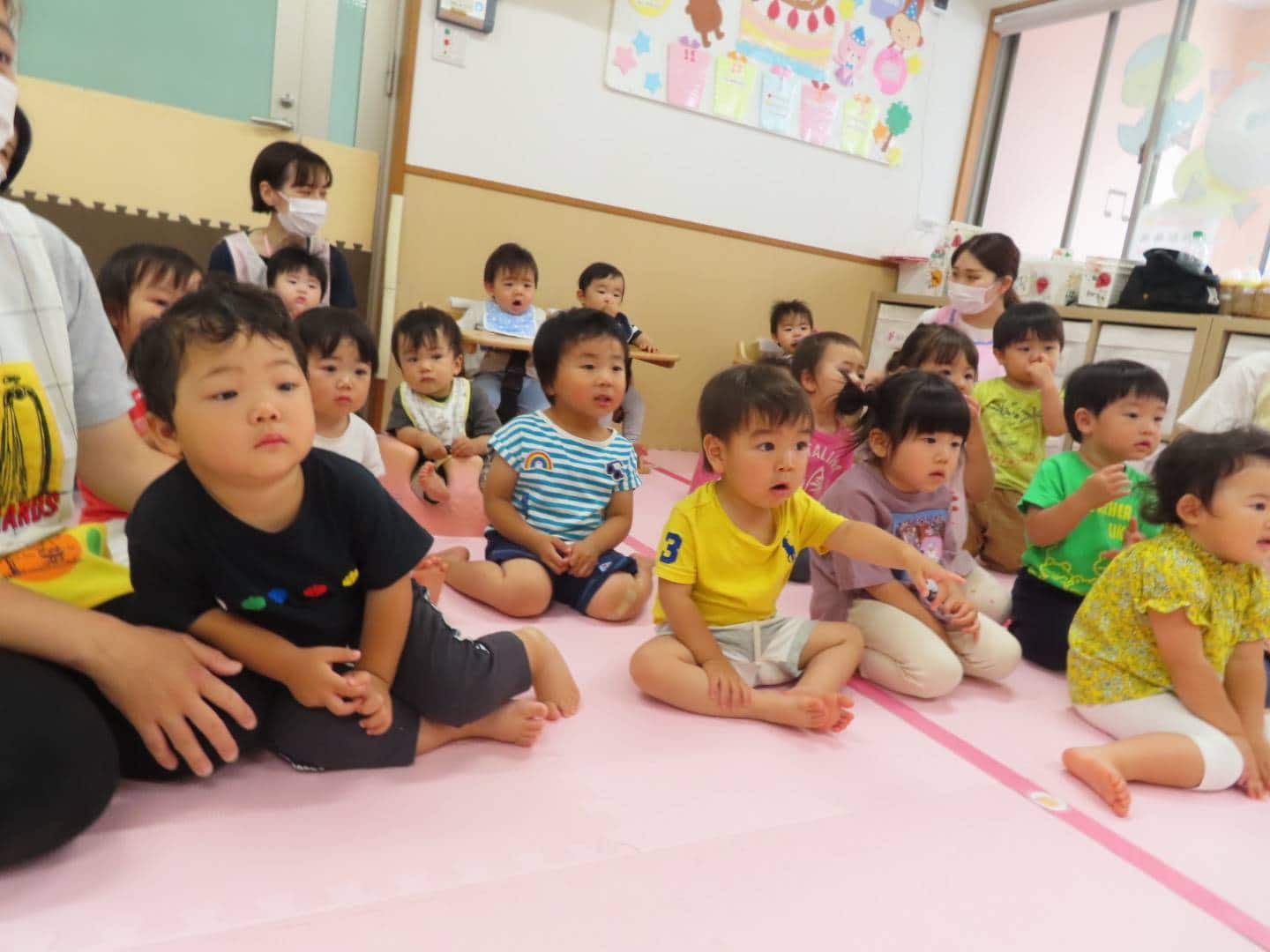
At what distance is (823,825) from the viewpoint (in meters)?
0.96

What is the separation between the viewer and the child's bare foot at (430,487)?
2020mm

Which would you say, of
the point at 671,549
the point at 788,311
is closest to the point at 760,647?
the point at 671,549

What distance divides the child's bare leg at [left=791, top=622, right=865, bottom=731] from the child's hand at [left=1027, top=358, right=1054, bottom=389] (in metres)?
1.03

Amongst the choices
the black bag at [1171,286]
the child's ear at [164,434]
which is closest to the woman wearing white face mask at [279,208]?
the child's ear at [164,434]

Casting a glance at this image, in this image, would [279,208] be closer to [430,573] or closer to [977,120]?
[430,573]

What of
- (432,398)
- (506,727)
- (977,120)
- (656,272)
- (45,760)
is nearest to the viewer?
(45,760)

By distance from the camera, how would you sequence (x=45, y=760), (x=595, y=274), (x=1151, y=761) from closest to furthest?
(x=45, y=760) → (x=1151, y=761) → (x=595, y=274)

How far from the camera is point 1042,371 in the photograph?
6.71ft

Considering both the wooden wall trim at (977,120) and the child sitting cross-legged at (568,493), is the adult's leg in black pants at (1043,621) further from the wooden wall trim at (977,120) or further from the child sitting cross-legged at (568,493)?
the wooden wall trim at (977,120)

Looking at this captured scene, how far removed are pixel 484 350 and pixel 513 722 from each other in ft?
6.47

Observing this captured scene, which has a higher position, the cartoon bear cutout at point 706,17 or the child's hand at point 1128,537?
the cartoon bear cutout at point 706,17

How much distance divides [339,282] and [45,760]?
6.23 ft

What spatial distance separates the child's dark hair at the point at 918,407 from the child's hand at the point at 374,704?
3.06ft

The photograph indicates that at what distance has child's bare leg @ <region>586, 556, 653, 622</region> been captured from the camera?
A: 157cm
